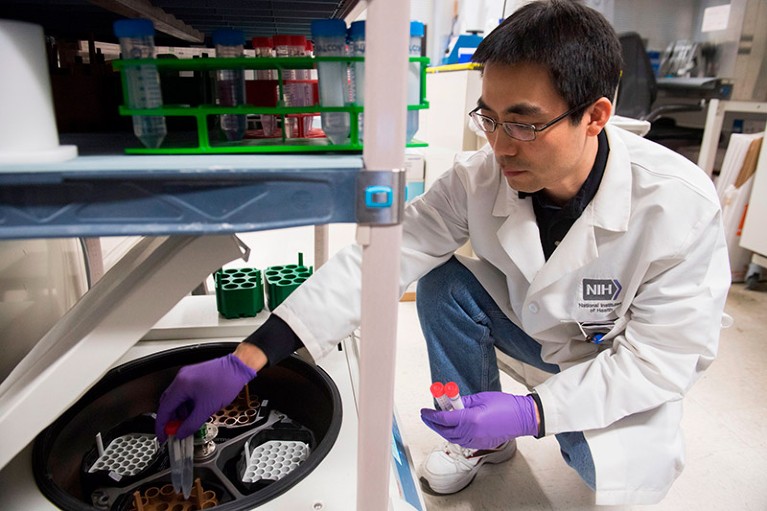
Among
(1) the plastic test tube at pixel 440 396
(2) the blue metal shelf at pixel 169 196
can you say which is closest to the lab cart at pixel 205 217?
(2) the blue metal shelf at pixel 169 196

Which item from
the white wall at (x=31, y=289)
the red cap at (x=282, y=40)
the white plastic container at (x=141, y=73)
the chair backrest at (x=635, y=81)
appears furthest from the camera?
the chair backrest at (x=635, y=81)

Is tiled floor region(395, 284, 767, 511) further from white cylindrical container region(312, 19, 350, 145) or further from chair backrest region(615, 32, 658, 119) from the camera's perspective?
chair backrest region(615, 32, 658, 119)

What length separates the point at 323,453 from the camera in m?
0.84

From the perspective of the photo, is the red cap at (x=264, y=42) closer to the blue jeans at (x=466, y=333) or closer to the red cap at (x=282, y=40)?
the red cap at (x=282, y=40)

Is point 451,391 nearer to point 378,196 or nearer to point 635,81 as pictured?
point 378,196

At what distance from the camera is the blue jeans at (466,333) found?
116cm

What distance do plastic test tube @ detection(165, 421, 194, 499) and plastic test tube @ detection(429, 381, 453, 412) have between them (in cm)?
39

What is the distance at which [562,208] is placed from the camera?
3.26 ft

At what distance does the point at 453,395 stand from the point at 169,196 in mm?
564

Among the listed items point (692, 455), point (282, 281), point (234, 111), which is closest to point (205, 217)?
point (234, 111)

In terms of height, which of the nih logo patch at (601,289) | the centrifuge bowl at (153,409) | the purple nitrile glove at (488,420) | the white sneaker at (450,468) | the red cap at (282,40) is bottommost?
the white sneaker at (450,468)

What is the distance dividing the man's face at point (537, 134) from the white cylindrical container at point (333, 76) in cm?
33

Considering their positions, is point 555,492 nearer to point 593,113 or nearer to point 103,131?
point 593,113

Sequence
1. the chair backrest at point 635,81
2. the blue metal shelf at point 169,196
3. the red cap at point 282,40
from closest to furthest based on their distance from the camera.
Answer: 1. the blue metal shelf at point 169,196
2. the red cap at point 282,40
3. the chair backrest at point 635,81
